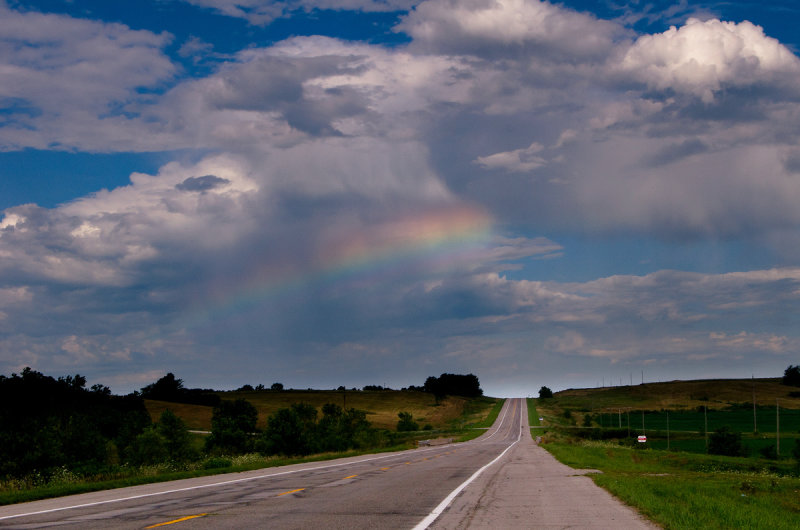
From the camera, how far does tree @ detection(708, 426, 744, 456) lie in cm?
9306

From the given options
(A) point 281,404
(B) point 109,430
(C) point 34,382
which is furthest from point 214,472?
(A) point 281,404

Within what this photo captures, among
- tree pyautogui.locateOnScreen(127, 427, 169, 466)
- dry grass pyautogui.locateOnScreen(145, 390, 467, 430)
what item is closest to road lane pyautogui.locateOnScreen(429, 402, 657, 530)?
tree pyautogui.locateOnScreen(127, 427, 169, 466)

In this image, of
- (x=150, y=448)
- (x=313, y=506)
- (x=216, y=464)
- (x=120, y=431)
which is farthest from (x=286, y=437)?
(x=313, y=506)

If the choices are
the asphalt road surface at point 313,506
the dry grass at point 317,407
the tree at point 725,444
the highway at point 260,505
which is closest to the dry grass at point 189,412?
the dry grass at point 317,407

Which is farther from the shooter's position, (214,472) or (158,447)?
(158,447)

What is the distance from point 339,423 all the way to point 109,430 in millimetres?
32423

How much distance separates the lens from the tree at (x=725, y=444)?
9306 cm

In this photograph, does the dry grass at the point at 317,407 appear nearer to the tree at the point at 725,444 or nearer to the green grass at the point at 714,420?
the green grass at the point at 714,420

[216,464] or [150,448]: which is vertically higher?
[216,464]

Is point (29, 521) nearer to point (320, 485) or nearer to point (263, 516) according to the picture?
point (263, 516)

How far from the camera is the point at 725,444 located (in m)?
94.3

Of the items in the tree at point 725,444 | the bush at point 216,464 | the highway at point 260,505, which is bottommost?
the tree at point 725,444

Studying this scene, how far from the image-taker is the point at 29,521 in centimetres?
1321

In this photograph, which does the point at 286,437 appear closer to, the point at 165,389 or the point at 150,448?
the point at 150,448
